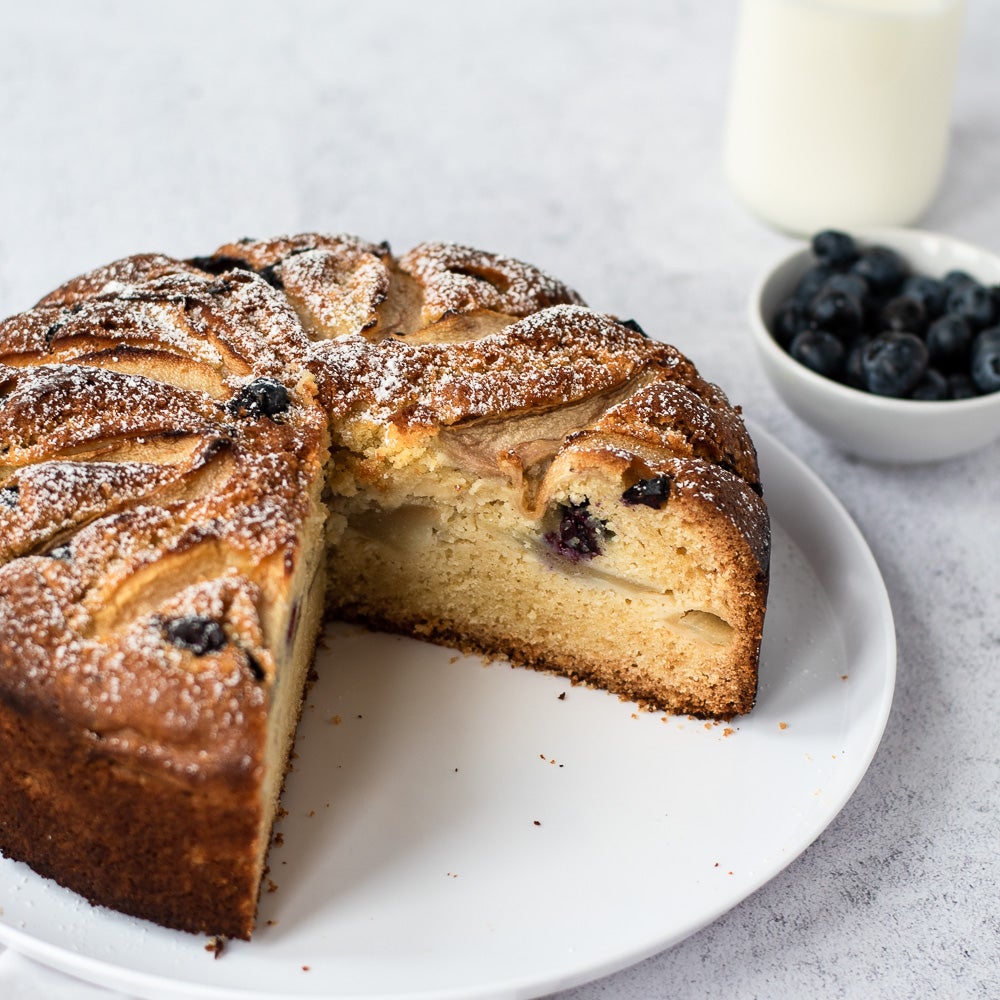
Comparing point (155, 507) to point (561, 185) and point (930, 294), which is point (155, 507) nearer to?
point (930, 294)

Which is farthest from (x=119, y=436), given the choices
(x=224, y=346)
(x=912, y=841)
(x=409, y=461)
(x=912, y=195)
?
(x=912, y=195)

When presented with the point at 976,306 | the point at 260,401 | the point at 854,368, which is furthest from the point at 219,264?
the point at 976,306

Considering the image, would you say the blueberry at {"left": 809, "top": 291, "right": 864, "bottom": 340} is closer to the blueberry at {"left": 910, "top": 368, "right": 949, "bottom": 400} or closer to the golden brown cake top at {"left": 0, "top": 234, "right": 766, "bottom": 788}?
the blueberry at {"left": 910, "top": 368, "right": 949, "bottom": 400}

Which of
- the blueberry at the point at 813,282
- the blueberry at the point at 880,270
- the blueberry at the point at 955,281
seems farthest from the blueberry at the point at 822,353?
the blueberry at the point at 955,281

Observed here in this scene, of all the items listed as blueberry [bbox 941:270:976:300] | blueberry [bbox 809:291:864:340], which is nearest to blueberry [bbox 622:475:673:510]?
blueberry [bbox 809:291:864:340]

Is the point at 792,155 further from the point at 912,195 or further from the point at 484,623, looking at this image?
the point at 484,623

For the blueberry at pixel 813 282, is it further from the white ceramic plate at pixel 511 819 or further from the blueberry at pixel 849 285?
the white ceramic plate at pixel 511 819
